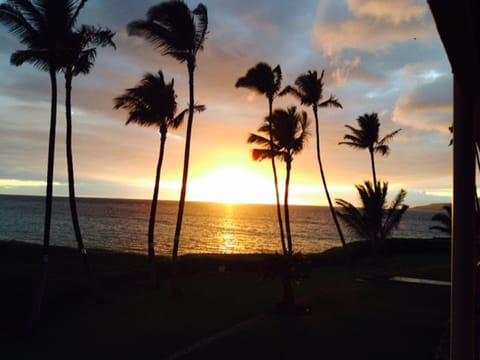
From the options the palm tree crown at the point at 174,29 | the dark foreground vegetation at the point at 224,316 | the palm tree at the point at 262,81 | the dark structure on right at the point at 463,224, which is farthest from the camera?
the palm tree at the point at 262,81

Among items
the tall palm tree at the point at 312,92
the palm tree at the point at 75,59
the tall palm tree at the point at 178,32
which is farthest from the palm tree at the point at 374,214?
the palm tree at the point at 75,59

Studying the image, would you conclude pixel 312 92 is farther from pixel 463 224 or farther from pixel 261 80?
pixel 463 224

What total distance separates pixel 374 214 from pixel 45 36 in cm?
1858

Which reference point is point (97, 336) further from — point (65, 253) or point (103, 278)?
Result: point (65, 253)

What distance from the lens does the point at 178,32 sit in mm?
15227

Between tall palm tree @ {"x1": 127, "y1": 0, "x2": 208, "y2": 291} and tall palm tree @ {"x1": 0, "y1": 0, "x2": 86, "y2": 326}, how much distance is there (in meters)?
2.85

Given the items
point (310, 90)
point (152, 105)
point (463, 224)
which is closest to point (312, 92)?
point (310, 90)

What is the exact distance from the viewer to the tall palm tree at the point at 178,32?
14906mm

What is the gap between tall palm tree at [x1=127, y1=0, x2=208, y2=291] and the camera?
48.9ft

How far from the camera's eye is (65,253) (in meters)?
28.7

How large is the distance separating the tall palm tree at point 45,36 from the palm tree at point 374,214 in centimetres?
1614

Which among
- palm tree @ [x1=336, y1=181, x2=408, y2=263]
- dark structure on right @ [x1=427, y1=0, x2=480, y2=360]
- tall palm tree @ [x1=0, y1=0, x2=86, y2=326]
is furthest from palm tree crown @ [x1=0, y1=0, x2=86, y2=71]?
palm tree @ [x1=336, y1=181, x2=408, y2=263]

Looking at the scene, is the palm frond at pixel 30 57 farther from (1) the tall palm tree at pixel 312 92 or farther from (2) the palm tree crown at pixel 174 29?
(1) the tall palm tree at pixel 312 92

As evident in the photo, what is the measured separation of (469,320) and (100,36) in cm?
1244
